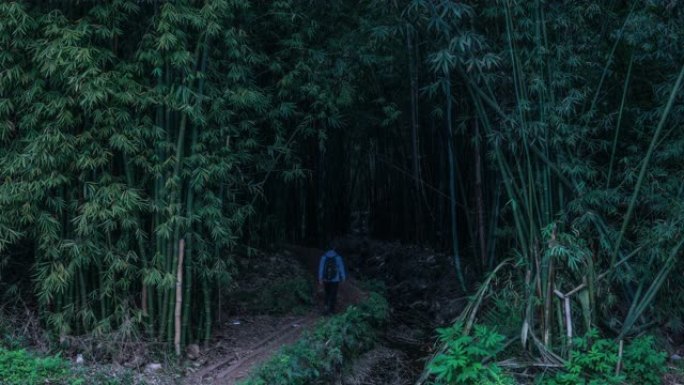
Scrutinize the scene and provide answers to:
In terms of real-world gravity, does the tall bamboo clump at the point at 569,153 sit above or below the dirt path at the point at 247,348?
above

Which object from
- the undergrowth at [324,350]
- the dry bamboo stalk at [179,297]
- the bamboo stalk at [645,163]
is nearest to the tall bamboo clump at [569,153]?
the bamboo stalk at [645,163]

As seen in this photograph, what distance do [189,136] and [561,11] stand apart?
385cm

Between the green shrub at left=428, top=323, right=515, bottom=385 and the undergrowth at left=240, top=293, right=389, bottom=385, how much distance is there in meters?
0.96

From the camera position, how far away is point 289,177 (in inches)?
332

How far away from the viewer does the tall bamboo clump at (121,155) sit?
593cm

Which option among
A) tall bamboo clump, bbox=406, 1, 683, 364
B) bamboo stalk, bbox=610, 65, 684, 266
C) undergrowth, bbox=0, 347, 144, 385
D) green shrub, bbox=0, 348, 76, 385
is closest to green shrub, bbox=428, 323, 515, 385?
tall bamboo clump, bbox=406, 1, 683, 364

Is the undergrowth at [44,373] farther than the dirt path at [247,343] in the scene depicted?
No

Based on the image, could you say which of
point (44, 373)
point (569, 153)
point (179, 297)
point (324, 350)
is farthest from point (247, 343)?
point (569, 153)

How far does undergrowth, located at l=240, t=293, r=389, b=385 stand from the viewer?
19.7 ft

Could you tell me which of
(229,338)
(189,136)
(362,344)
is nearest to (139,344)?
(229,338)

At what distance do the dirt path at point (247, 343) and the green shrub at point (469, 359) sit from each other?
1.70 m

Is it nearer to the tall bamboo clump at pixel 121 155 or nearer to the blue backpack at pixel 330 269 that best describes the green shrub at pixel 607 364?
the blue backpack at pixel 330 269

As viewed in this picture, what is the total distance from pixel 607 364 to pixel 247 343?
11.5ft

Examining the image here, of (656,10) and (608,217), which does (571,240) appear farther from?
(656,10)
